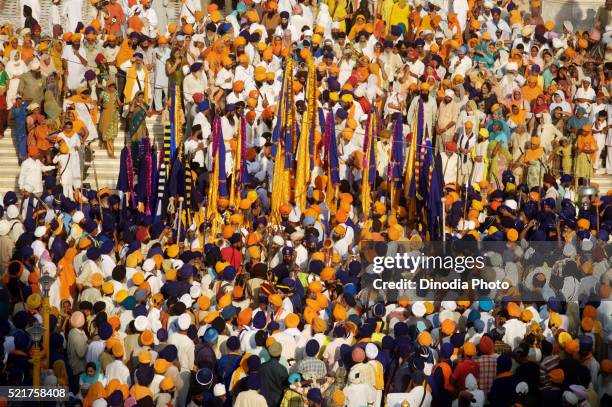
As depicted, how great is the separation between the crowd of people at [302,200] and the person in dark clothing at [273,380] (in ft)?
0.09

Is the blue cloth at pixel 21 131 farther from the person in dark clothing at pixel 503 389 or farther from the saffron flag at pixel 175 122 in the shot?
the person in dark clothing at pixel 503 389

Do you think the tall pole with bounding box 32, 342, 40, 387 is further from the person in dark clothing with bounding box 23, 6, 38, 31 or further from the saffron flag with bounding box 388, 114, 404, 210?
the person in dark clothing with bounding box 23, 6, 38, 31

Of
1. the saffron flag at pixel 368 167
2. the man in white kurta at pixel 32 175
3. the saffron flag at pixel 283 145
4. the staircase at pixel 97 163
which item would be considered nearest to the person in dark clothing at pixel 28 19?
the staircase at pixel 97 163

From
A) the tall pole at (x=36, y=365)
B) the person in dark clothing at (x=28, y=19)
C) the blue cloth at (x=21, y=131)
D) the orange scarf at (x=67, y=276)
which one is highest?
the person in dark clothing at (x=28, y=19)

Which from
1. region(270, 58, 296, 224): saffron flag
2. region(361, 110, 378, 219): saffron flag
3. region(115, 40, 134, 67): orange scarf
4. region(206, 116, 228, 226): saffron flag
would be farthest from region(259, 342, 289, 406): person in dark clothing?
region(115, 40, 134, 67): orange scarf

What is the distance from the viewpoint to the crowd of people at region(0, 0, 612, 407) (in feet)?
64.8

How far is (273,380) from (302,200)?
5.43 metres

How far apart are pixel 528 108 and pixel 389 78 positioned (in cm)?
220

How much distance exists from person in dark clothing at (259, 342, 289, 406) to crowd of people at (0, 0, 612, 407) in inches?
1.1

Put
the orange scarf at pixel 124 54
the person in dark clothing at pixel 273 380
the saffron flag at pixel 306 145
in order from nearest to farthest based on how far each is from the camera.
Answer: the person in dark clothing at pixel 273 380 → the saffron flag at pixel 306 145 → the orange scarf at pixel 124 54

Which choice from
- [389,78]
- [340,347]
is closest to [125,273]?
[340,347]

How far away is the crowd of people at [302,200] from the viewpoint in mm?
19750

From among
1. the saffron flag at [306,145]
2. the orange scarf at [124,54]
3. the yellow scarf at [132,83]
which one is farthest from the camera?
the orange scarf at [124,54]

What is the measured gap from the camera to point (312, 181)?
82.3ft
